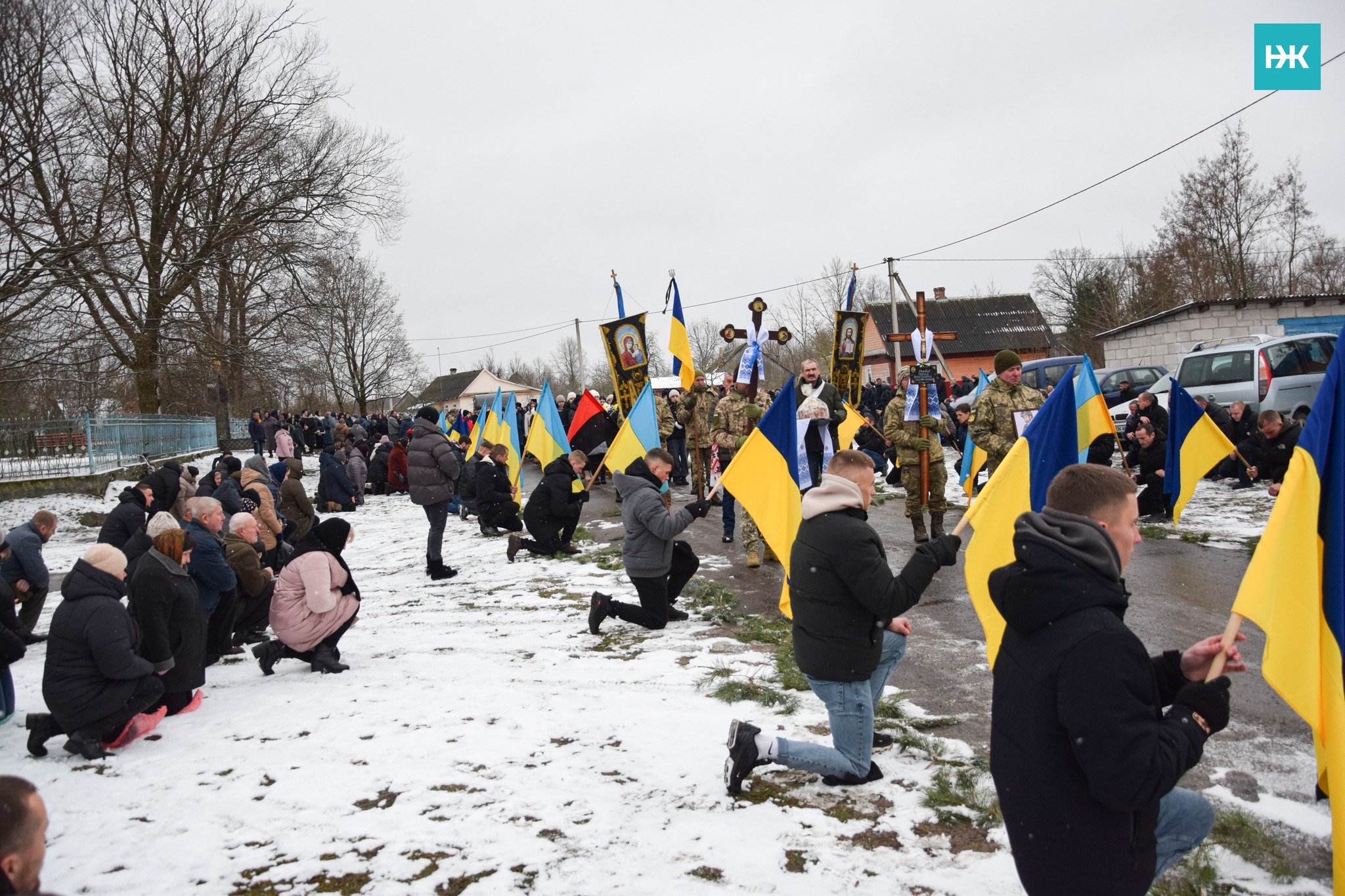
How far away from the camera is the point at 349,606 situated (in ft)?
24.1

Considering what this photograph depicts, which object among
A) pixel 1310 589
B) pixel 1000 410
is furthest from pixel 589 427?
pixel 1310 589

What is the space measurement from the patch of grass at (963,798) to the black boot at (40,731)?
5285 mm

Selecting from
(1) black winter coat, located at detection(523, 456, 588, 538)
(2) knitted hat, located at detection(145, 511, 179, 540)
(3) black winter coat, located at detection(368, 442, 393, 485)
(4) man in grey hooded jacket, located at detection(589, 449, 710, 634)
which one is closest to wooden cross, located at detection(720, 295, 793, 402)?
(1) black winter coat, located at detection(523, 456, 588, 538)

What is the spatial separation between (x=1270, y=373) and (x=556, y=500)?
1263 cm

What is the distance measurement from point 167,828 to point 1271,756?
537 centimetres

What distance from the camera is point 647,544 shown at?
7387mm

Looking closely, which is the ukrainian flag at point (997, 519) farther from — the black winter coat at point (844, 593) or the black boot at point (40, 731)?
the black boot at point (40, 731)

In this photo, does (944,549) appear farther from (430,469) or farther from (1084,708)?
(430,469)

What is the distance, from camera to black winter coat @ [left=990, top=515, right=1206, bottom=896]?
85.4 inches

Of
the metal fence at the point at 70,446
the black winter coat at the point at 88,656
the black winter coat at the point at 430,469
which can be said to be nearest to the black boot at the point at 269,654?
the black winter coat at the point at 88,656

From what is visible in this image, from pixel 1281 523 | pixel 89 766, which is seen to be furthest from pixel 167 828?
pixel 1281 523

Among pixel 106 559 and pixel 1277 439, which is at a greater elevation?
pixel 106 559

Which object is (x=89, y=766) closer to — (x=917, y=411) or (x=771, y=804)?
(x=771, y=804)

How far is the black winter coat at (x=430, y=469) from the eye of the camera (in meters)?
10.7
